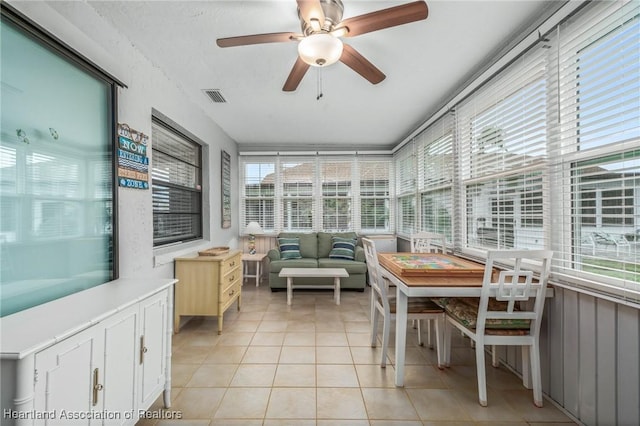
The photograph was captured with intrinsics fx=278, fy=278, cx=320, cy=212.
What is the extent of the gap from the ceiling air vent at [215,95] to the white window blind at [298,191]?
2.18 meters

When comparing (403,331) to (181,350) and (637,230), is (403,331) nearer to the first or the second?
(637,230)

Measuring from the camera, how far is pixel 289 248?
4836 millimetres

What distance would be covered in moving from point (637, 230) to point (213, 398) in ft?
8.60

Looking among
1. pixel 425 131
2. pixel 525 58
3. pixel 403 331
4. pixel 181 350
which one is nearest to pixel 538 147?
pixel 525 58

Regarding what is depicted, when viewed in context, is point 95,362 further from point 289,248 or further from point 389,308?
point 289,248

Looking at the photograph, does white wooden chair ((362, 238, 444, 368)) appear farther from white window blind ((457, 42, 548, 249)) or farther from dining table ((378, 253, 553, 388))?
white window blind ((457, 42, 548, 249))

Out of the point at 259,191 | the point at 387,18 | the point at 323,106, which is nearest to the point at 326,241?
the point at 259,191

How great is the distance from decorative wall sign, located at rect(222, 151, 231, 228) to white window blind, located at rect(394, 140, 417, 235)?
303 cm

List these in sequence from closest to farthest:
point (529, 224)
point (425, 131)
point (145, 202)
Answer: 1. point (529, 224)
2. point (145, 202)
3. point (425, 131)

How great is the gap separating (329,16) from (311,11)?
221 millimetres

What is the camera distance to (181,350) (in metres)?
2.52

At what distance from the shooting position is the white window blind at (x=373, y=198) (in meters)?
5.52

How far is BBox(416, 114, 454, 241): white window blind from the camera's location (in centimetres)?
326

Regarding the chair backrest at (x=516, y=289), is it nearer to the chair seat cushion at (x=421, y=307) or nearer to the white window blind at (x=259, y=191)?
the chair seat cushion at (x=421, y=307)
